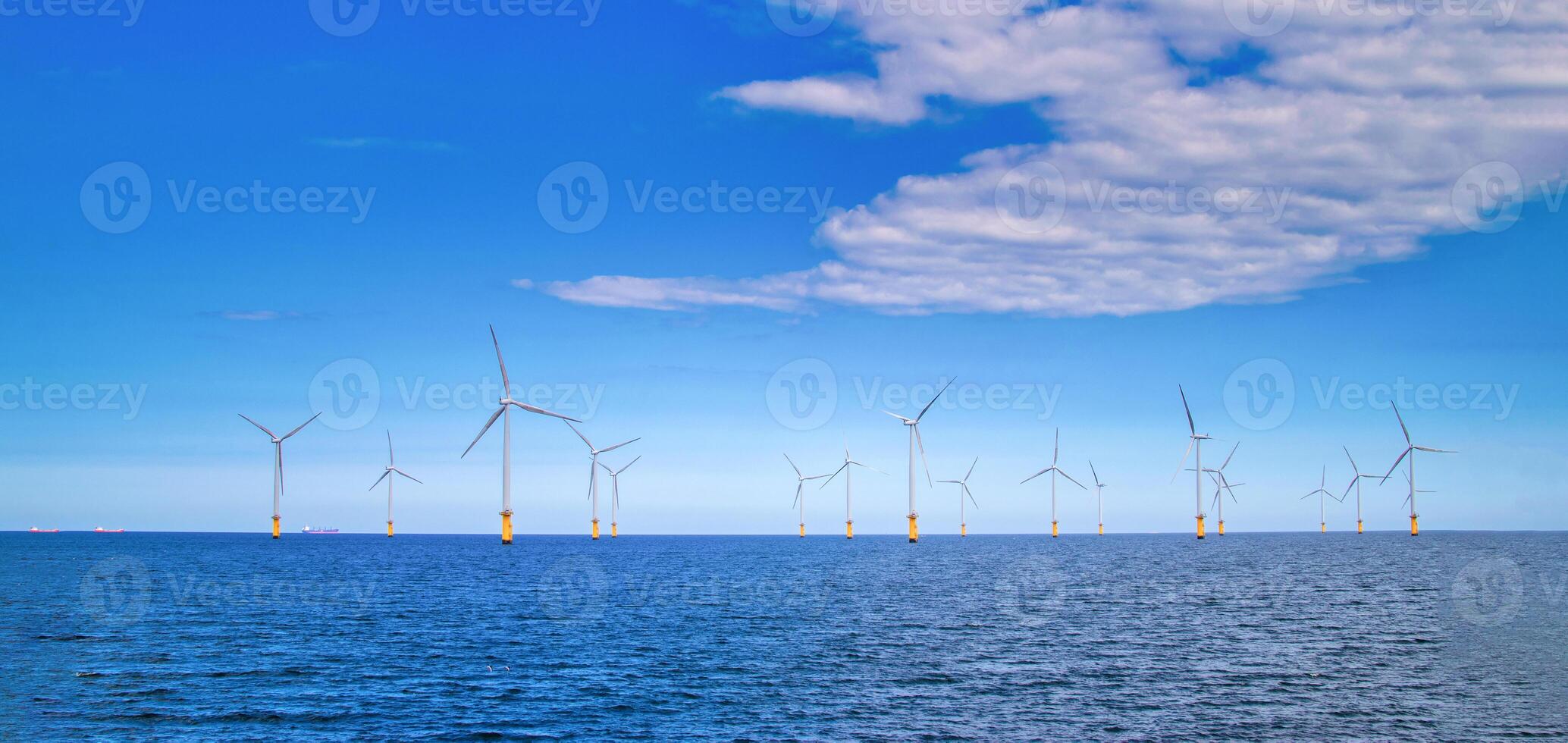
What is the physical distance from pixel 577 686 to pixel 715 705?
376 inches

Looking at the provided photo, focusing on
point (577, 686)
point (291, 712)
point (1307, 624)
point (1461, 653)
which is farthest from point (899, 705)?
point (1307, 624)

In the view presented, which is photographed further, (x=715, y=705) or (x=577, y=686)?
(x=577, y=686)

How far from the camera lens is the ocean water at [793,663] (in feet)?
160

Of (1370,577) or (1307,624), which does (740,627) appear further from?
(1370,577)

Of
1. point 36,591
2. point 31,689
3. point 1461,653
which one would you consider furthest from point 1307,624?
point 36,591

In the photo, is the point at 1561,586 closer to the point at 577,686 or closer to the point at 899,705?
the point at 899,705

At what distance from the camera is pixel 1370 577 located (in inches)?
5822

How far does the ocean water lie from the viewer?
4888 centimetres

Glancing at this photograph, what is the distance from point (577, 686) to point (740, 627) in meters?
28.9

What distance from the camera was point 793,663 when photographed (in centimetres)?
6569

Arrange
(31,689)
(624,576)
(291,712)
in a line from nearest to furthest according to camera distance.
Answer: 1. (291,712)
2. (31,689)
3. (624,576)

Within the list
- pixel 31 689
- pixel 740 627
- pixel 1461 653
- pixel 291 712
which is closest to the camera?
pixel 291 712

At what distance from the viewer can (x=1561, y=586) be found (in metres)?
130

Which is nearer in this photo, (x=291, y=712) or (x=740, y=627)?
(x=291, y=712)
